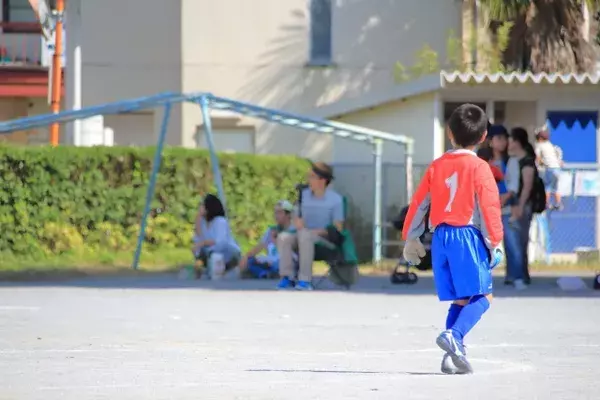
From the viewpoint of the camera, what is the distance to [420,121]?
26766 mm

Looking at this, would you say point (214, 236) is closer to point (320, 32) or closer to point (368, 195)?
point (368, 195)

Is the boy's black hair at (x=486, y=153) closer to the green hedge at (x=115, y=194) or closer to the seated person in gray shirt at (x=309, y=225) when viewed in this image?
the seated person in gray shirt at (x=309, y=225)

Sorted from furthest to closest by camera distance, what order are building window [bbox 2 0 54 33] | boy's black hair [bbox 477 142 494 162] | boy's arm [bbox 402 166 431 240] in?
building window [bbox 2 0 54 33], boy's black hair [bbox 477 142 494 162], boy's arm [bbox 402 166 431 240]

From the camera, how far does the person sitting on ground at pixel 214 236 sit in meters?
21.8

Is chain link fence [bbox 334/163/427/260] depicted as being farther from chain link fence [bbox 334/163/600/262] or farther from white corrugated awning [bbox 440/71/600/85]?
white corrugated awning [bbox 440/71/600/85]

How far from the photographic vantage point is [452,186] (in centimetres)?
1065

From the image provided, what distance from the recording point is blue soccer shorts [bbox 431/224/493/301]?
34.7 feet

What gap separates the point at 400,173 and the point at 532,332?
12.6 meters

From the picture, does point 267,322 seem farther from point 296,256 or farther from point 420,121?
point 420,121

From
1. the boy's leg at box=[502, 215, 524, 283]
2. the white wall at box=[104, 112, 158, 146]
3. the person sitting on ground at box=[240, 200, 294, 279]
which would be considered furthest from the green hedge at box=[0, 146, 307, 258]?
the white wall at box=[104, 112, 158, 146]

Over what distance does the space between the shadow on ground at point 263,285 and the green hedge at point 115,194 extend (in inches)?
145

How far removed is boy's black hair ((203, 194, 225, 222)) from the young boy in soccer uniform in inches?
437

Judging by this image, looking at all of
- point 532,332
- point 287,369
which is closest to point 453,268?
point 287,369

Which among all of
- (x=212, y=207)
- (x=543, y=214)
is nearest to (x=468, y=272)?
(x=212, y=207)
